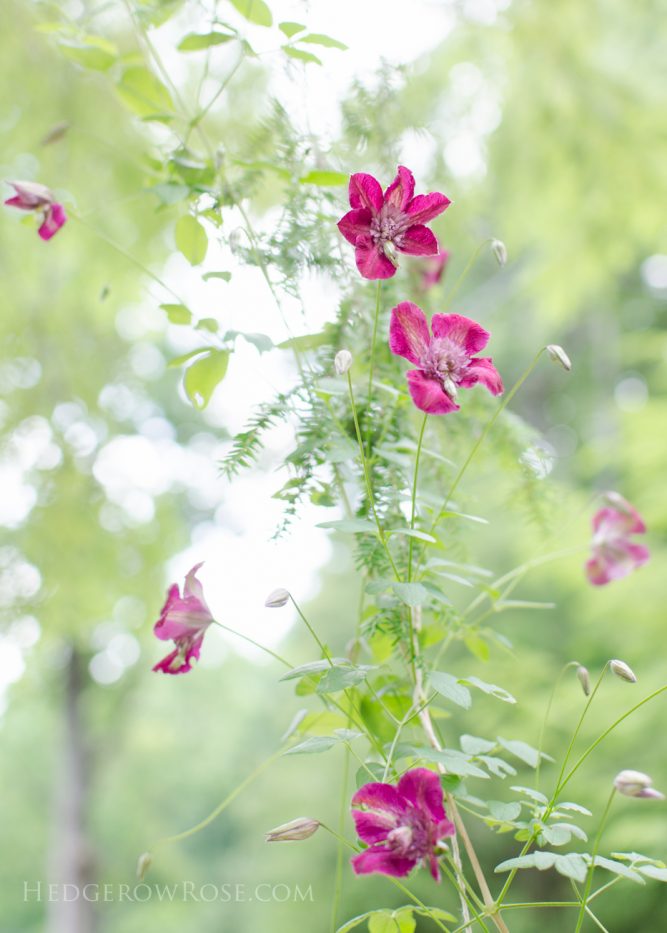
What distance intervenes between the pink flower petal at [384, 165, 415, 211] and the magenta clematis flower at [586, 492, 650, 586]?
1.07 ft

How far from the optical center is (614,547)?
0.67 meters

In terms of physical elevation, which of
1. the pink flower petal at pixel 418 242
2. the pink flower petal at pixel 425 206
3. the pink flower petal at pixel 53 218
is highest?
the pink flower petal at pixel 425 206

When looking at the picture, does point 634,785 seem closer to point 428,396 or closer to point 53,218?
point 428,396

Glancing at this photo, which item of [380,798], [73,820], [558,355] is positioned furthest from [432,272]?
[73,820]

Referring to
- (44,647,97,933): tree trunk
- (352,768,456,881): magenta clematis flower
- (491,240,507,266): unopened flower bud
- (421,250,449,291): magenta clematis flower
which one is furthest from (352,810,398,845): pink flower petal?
(44,647,97,933): tree trunk

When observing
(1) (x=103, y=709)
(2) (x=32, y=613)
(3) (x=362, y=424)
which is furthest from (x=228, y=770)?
(3) (x=362, y=424)

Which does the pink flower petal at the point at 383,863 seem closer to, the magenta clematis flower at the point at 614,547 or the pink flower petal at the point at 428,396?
the pink flower petal at the point at 428,396

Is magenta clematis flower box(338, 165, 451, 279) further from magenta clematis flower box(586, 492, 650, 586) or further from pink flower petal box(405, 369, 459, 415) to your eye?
magenta clematis flower box(586, 492, 650, 586)

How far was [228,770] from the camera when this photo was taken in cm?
714

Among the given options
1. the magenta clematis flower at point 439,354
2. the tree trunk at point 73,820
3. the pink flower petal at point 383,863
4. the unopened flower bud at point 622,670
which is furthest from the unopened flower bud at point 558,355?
the tree trunk at point 73,820

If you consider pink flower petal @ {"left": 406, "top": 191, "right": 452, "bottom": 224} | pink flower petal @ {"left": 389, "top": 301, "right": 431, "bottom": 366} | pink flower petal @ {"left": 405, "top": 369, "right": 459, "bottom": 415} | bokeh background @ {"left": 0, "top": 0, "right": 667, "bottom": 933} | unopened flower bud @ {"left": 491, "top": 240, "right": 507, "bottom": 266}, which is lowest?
bokeh background @ {"left": 0, "top": 0, "right": 667, "bottom": 933}

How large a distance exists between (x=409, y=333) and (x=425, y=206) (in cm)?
7

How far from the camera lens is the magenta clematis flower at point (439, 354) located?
16.2 inches

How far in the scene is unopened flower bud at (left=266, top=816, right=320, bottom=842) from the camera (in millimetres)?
435
